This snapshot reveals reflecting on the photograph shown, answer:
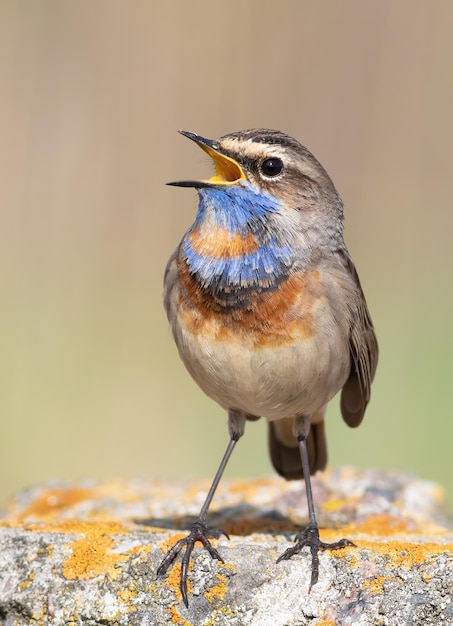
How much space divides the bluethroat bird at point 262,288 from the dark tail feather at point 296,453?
84 cm

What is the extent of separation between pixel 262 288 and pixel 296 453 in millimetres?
1491

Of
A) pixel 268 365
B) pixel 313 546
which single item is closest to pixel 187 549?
pixel 313 546

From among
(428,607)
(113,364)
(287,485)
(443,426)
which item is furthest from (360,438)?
(428,607)

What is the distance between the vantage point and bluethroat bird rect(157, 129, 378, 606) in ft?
16.2

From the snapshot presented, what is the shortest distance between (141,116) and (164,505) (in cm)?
410

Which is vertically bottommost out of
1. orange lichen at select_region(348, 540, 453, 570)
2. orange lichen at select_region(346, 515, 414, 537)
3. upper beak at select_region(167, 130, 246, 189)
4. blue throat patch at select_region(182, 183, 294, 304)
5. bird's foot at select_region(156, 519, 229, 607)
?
orange lichen at select_region(346, 515, 414, 537)

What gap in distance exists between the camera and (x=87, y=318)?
28.3 feet

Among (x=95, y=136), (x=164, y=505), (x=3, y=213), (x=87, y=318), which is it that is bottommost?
(x=164, y=505)

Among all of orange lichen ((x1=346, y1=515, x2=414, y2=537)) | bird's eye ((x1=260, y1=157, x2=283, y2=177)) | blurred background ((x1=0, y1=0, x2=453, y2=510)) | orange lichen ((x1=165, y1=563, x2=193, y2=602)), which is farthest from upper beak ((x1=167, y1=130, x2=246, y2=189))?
blurred background ((x1=0, y1=0, x2=453, y2=510))

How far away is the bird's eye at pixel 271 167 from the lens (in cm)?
505

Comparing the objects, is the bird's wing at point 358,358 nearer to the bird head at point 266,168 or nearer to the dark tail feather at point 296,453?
the dark tail feather at point 296,453

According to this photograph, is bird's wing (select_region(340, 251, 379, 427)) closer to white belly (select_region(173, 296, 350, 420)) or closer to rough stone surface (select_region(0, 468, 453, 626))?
white belly (select_region(173, 296, 350, 420))

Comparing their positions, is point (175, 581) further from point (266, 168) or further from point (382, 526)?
point (266, 168)

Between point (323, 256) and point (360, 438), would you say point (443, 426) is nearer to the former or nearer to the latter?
point (360, 438)
